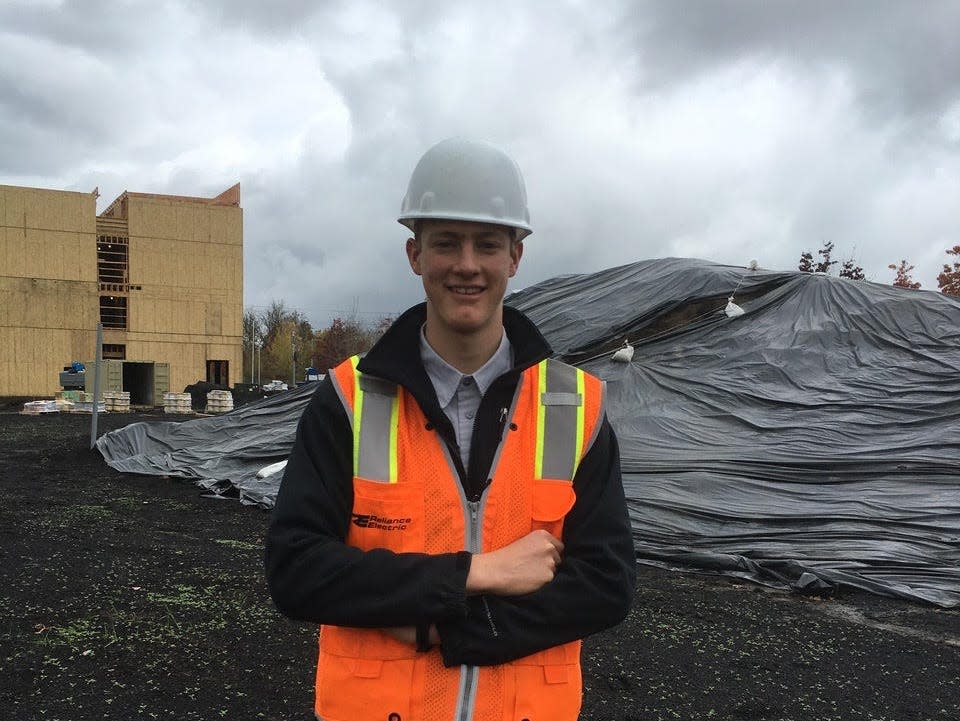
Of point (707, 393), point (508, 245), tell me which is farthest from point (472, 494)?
point (707, 393)

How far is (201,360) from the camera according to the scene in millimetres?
44594

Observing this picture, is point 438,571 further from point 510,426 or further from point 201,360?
point 201,360

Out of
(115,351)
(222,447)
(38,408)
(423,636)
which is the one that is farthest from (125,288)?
(423,636)

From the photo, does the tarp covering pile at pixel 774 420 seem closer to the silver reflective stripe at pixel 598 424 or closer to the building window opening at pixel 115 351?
the silver reflective stripe at pixel 598 424

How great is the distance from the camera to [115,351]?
144 feet

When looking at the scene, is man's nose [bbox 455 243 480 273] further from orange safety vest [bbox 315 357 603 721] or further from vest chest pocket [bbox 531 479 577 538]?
vest chest pocket [bbox 531 479 577 538]

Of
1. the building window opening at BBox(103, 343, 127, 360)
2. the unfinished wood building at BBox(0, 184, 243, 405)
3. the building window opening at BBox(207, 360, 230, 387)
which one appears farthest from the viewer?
the building window opening at BBox(207, 360, 230, 387)

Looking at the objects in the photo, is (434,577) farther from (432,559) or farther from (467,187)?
(467,187)

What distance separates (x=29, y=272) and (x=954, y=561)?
44.2 meters

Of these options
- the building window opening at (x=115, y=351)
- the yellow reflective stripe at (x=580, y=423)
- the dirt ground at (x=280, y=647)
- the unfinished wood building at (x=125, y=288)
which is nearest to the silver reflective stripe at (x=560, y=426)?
the yellow reflective stripe at (x=580, y=423)

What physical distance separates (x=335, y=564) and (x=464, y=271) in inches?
26.8

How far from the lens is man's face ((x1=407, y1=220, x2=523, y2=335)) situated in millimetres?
1868

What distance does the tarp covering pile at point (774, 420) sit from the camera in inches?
290

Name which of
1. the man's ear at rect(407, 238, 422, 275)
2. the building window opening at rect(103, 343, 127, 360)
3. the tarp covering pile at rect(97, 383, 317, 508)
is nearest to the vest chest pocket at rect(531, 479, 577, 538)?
the man's ear at rect(407, 238, 422, 275)
